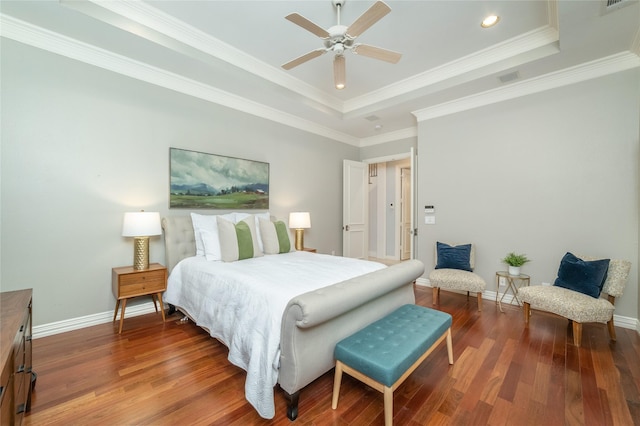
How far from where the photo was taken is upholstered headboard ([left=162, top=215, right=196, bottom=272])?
3.09 metres

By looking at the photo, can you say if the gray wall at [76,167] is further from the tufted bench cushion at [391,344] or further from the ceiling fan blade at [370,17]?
the tufted bench cushion at [391,344]

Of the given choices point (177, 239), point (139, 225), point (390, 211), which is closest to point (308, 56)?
point (139, 225)

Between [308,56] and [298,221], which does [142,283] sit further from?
[308,56]

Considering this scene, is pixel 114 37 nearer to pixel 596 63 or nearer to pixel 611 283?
pixel 596 63

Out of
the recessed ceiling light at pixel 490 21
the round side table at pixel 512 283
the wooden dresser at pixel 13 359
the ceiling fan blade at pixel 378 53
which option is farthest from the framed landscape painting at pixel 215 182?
the round side table at pixel 512 283

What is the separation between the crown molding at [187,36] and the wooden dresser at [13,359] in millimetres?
2404

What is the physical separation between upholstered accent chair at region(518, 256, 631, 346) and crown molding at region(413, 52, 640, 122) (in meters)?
2.13

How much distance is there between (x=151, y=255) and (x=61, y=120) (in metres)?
1.64

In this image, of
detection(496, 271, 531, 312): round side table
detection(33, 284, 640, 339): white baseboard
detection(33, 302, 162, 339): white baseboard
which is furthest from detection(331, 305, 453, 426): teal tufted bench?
detection(33, 302, 162, 339): white baseboard

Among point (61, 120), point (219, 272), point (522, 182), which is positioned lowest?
point (219, 272)

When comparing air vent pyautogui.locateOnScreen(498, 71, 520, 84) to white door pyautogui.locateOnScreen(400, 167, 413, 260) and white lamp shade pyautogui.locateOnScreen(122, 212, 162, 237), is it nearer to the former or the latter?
white door pyautogui.locateOnScreen(400, 167, 413, 260)

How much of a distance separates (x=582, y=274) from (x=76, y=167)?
5.40 m

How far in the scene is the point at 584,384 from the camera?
75.9 inches

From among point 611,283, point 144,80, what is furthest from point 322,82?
point 611,283
